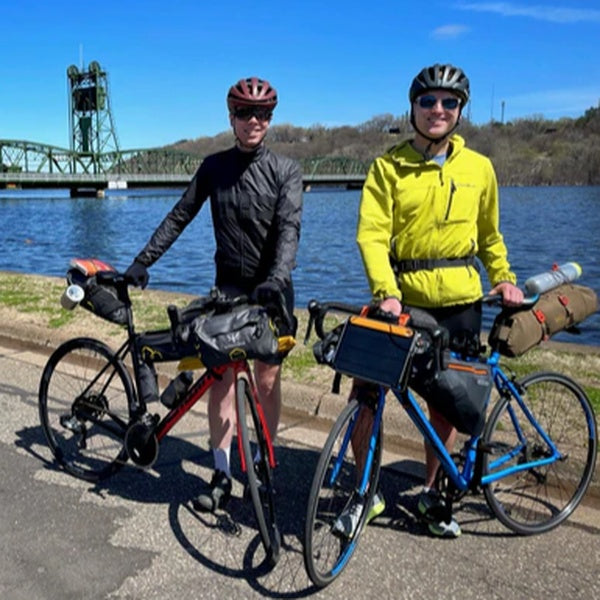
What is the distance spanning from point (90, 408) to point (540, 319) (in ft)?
8.37

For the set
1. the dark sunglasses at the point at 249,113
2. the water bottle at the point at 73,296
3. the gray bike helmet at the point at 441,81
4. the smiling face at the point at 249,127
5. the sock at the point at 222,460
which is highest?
the gray bike helmet at the point at 441,81

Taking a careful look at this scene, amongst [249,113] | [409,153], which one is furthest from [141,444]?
[409,153]

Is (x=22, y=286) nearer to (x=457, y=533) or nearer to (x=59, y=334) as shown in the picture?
(x=59, y=334)

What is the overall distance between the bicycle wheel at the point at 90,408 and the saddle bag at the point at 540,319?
195cm

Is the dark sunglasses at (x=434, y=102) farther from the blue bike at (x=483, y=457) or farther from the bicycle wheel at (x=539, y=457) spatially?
the bicycle wheel at (x=539, y=457)

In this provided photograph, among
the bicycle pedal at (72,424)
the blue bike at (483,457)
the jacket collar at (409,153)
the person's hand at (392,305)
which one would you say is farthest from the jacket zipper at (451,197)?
the bicycle pedal at (72,424)

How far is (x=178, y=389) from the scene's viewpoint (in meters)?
3.63

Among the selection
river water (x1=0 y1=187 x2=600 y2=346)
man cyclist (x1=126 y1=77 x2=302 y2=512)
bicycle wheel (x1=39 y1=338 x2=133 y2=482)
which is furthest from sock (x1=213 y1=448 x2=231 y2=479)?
river water (x1=0 y1=187 x2=600 y2=346)

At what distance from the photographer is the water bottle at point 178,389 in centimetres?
362

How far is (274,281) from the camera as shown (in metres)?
3.39

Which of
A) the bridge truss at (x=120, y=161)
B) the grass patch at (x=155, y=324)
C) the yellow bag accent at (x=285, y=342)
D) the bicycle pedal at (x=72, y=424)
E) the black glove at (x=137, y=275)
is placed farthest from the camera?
the bridge truss at (x=120, y=161)

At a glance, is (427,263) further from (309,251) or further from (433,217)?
(309,251)

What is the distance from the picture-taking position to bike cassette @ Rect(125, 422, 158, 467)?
12.0 ft

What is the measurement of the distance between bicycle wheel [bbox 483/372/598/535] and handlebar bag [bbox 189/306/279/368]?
1099mm
